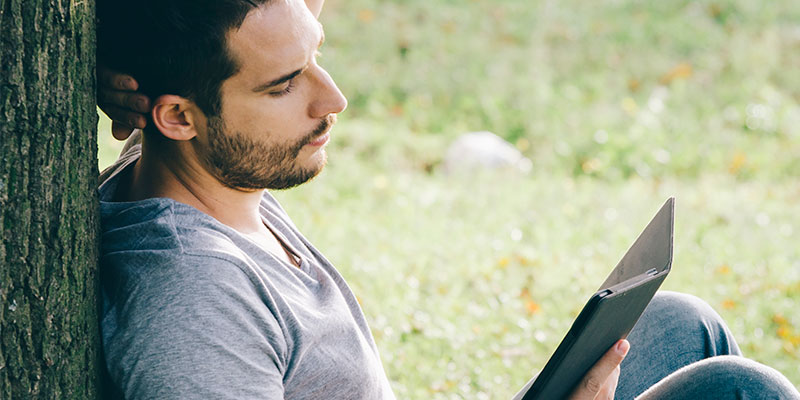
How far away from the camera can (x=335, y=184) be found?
5.78 metres

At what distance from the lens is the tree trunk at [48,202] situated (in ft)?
4.65

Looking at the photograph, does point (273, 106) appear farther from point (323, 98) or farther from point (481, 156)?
point (481, 156)

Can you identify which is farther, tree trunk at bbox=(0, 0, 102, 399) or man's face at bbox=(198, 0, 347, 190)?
man's face at bbox=(198, 0, 347, 190)

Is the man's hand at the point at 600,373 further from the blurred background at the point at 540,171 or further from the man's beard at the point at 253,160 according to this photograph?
the blurred background at the point at 540,171

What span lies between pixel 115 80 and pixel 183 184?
0.26 meters

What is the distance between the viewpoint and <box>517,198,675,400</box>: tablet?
170 cm

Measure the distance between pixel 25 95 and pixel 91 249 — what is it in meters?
0.33

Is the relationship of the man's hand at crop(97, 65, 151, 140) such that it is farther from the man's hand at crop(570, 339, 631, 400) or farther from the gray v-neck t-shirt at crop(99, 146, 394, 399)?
the man's hand at crop(570, 339, 631, 400)

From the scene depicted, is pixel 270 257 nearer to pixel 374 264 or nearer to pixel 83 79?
pixel 83 79

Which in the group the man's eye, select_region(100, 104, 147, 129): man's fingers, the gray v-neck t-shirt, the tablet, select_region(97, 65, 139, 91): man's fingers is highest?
select_region(97, 65, 139, 91): man's fingers

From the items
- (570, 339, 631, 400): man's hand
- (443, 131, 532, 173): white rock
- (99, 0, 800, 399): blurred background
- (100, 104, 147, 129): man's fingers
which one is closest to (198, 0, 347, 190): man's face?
(100, 104, 147, 129): man's fingers

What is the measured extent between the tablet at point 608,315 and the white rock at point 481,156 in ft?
14.0

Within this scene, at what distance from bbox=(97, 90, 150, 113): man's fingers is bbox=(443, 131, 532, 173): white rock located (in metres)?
4.62

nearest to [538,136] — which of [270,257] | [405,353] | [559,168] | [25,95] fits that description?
[559,168]
